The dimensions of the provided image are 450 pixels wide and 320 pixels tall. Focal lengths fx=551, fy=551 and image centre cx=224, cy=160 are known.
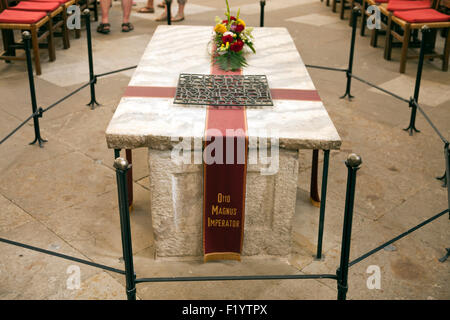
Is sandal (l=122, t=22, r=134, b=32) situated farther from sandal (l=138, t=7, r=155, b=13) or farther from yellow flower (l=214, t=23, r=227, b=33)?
yellow flower (l=214, t=23, r=227, b=33)

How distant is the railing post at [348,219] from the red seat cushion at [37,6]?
477cm

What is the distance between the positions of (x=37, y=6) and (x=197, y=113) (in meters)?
3.85

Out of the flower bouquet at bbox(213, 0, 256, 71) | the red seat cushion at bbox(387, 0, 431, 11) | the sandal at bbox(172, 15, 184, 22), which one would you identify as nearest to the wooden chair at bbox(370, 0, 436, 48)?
the red seat cushion at bbox(387, 0, 431, 11)

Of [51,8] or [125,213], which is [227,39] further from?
[51,8]

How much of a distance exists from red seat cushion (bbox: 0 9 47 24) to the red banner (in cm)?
338

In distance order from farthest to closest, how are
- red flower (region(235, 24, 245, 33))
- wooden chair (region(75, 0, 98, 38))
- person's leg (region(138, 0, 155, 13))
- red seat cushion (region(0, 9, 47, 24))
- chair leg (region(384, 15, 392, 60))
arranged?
person's leg (region(138, 0, 155, 13)) < wooden chair (region(75, 0, 98, 38)) < chair leg (region(384, 15, 392, 60)) < red seat cushion (region(0, 9, 47, 24)) < red flower (region(235, 24, 245, 33))

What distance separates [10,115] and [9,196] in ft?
4.72

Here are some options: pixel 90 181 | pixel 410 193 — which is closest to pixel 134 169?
pixel 90 181

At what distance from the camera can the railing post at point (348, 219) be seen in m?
2.09

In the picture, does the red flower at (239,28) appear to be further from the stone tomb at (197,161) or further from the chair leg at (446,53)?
the chair leg at (446,53)

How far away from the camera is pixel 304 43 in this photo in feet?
23.6

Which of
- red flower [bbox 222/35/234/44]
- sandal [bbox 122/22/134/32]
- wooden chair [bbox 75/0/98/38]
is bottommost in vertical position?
sandal [bbox 122/22/134/32]

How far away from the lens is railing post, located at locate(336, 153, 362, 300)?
2088mm

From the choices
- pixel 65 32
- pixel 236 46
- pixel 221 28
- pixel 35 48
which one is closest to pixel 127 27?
pixel 65 32
